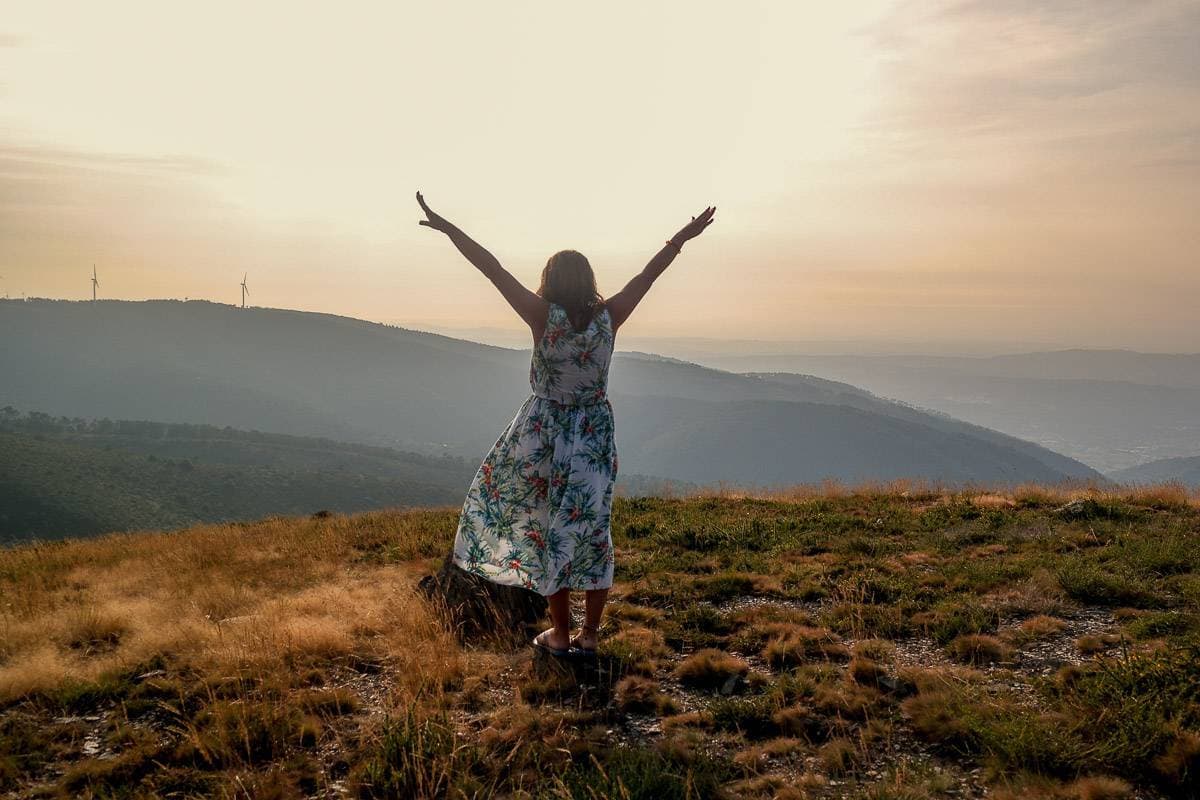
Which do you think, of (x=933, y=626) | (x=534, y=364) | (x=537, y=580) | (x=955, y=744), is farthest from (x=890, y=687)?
(x=534, y=364)

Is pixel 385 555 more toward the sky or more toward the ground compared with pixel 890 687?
more toward the ground

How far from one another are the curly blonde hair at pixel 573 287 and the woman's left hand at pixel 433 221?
80cm

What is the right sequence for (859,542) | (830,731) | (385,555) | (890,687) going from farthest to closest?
(385,555) → (859,542) → (890,687) → (830,731)

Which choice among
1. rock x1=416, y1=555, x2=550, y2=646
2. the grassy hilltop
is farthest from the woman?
rock x1=416, y1=555, x2=550, y2=646

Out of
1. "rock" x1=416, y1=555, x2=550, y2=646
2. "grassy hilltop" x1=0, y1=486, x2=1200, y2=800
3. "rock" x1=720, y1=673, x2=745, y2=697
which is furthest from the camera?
"rock" x1=416, y1=555, x2=550, y2=646

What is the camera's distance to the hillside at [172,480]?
8588 centimetres

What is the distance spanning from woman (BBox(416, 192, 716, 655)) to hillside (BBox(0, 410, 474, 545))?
179 ft

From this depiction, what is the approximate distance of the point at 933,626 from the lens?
19.5 feet

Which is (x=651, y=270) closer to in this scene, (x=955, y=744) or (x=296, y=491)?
(x=955, y=744)

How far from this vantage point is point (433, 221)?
5020 millimetres

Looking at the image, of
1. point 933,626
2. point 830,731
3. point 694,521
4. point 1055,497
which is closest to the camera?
point 830,731

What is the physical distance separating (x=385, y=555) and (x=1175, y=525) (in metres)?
10.7

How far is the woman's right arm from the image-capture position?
5188 mm

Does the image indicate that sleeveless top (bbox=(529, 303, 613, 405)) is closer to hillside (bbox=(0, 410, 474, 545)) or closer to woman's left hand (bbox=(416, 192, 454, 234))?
woman's left hand (bbox=(416, 192, 454, 234))
